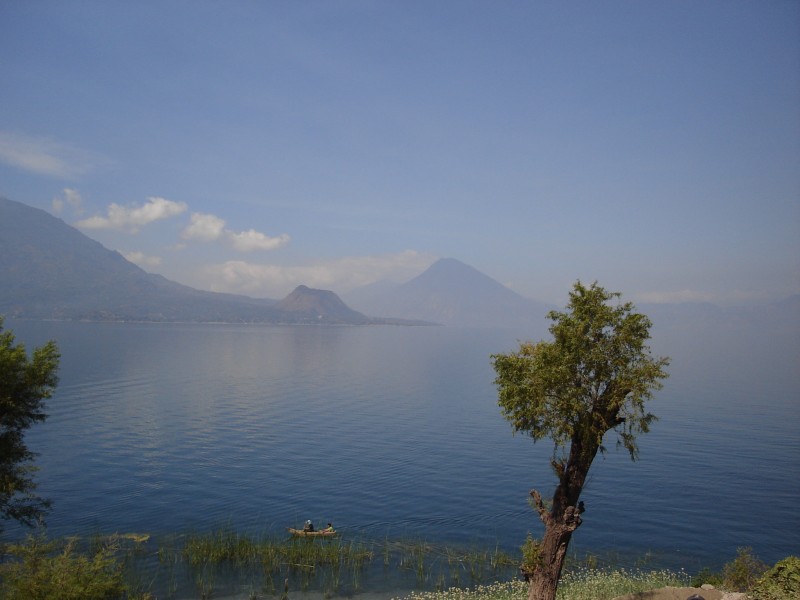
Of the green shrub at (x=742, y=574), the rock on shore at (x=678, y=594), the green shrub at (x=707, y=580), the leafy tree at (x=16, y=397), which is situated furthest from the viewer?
the green shrub at (x=707, y=580)

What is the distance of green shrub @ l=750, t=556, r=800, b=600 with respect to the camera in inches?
1005

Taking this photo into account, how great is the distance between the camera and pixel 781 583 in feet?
86.1

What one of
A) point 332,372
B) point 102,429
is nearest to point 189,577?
point 102,429

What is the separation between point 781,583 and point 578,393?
42.9ft

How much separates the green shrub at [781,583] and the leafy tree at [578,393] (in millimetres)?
8634

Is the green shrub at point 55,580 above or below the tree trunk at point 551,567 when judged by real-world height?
below

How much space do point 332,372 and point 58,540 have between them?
126964mm

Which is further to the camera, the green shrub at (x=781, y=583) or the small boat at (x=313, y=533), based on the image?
the small boat at (x=313, y=533)

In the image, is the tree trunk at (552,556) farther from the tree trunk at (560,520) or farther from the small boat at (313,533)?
the small boat at (313,533)

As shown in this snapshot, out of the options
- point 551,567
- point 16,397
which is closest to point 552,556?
point 551,567

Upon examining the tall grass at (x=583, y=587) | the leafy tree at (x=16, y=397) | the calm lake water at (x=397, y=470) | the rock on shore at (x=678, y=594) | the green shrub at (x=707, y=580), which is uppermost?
the leafy tree at (x=16, y=397)

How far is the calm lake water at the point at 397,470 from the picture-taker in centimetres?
4750

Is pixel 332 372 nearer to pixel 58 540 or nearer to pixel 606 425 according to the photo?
pixel 58 540

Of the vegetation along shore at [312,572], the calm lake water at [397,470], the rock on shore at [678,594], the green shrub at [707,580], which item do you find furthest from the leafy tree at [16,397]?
the green shrub at [707,580]
